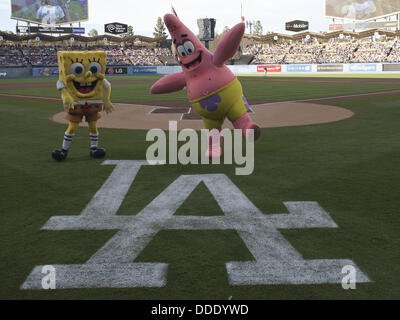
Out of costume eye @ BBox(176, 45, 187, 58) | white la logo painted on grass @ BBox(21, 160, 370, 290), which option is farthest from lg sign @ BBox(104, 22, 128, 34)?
white la logo painted on grass @ BBox(21, 160, 370, 290)

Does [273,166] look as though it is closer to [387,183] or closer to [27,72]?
[387,183]

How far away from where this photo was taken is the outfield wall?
4892 centimetres

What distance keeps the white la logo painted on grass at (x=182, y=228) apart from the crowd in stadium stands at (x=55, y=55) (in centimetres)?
5672

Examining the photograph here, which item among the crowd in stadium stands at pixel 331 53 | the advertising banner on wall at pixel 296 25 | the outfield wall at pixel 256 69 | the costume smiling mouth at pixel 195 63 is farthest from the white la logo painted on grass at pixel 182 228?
the advertising banner on wall at pixel 296 25

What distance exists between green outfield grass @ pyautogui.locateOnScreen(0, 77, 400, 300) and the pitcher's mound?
→ 7.36 feet

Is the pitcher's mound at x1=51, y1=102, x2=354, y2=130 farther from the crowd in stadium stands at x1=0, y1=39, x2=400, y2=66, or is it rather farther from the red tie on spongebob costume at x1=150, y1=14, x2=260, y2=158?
the crowd in stadium stands at x1=0, y1=39, x2=400, y2=66

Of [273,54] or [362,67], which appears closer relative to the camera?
[362,67]

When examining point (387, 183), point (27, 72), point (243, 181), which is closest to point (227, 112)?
point (243, 181)

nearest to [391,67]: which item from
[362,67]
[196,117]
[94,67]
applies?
[362,67]

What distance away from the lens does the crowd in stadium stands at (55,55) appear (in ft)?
191

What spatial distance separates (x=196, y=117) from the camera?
14242mm

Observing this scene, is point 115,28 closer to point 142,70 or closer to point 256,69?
point 142,70

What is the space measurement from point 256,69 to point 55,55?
99.0 ft
